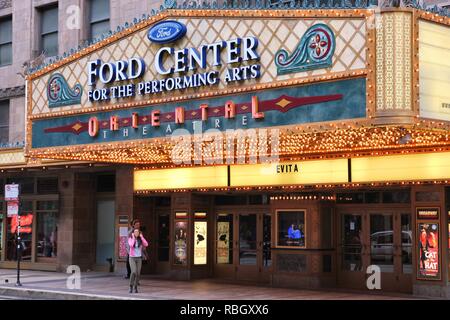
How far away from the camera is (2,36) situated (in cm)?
3088

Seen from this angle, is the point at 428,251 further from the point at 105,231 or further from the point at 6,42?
the point at 6,42

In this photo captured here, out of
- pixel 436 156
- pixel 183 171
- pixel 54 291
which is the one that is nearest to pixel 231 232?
pixel 183 171

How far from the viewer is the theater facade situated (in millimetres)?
15320

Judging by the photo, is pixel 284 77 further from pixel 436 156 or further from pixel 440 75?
pixel 436 156

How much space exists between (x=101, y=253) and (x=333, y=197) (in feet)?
32.3

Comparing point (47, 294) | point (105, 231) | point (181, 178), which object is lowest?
point (47, 294)

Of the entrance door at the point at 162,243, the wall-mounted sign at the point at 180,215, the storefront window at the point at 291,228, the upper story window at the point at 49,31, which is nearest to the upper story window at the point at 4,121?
the upper story window at the point at 49,31

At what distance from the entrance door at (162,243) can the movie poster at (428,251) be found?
971cm

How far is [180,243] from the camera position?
24.5 metres

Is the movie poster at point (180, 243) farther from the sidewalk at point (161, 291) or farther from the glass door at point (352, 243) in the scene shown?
the glass door at point (352, 243)

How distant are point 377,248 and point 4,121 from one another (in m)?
16.3

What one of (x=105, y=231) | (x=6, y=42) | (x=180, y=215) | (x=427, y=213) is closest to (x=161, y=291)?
(x=180, y=215)

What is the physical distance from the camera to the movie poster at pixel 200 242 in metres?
24.5
